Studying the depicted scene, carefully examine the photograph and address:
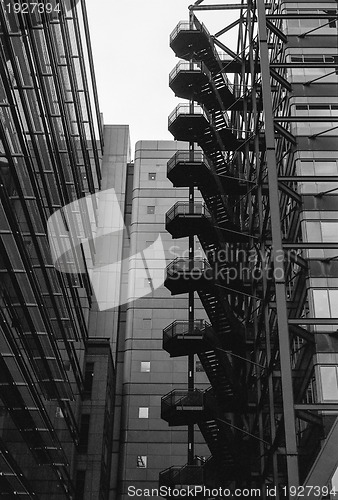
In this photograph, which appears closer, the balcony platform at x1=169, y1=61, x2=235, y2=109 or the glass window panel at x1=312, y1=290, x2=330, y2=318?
the glass window panel at x1=312, y1=290, x2=330, y2=318

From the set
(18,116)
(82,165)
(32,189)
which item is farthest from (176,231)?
(18,116)

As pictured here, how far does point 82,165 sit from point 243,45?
1257 cm

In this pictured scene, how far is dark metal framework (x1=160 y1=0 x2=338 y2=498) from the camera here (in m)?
29.9

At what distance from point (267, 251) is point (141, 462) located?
20.1 metres

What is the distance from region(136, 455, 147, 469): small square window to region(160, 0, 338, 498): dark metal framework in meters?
6.98

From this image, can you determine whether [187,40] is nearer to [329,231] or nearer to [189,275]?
[189,275]

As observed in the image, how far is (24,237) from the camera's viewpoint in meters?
30.4

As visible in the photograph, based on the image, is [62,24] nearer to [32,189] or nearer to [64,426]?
[32,189]

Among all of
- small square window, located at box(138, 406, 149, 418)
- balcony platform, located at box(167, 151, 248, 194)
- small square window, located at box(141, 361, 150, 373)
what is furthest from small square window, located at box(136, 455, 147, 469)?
balcony platform, located at box(167, 151, 248, 194)

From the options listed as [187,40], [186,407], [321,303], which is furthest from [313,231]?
[187,40]

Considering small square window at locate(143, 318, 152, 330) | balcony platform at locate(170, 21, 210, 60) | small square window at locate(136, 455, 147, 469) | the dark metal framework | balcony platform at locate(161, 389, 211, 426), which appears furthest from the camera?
small square window at locate(143, 318, 152, 330)

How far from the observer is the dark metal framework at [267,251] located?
2989 centimetres

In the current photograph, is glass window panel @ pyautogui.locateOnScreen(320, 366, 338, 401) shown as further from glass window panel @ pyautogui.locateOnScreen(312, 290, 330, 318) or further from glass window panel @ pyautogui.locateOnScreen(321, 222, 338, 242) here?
glass window panel @ pyautogui.locateOnScreen(321, 222, 338, 242)

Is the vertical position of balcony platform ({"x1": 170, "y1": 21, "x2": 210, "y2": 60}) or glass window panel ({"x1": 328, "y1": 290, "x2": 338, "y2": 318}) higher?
balcony platform ({"x1": 170, "y1": 21, "x2": 210, "y2": 60})
